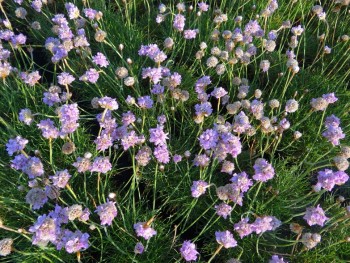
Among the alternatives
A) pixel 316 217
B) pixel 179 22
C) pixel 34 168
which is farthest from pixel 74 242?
pixel 179 22

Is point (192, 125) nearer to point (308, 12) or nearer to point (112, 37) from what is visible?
point (112, 37)

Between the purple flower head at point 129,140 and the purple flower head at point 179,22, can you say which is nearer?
the purple flower head at point 129,140

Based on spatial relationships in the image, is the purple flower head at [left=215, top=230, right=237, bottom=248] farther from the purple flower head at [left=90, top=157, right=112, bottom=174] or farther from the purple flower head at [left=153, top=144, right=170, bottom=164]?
the purple flower head at [left=90, top=157, right=112, bottom=174]

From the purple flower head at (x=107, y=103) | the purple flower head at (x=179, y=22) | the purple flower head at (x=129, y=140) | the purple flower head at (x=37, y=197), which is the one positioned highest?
the purple flower head at (x=179, y=22)

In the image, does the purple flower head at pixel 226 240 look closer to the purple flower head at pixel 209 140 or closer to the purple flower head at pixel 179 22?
the purple flower head at pixel 209 140

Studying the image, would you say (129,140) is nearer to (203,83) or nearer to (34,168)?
(34,168)

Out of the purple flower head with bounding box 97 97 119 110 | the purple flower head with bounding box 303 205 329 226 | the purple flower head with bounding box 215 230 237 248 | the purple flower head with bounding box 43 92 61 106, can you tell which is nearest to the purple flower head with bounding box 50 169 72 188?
the purple flower head with bounding box 97 97 119 110

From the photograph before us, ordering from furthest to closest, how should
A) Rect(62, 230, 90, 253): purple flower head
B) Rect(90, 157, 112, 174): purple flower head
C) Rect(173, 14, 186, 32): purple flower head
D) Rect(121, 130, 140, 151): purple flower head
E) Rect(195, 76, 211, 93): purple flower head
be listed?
1. Rect(173, 14, 186, 32): purple flower head
2. Rect(195, 76, 211, 93): purple flower head
3. Rect(121, 130, 140, 151): purple flower head
4. Rect(90, 157, 112, 174): purple flower head
5. Rect(62, 230, 90, 253): purple flower head

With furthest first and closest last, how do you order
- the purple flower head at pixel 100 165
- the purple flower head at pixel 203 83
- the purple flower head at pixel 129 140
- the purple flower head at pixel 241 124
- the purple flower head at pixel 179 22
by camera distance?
the purple flower head at pixel 179 22
the purple flower head at pixel 203 83
the purple flower head at pixel 241 124
the purple flower head at pixel 129 140
the purple flower head at pixel 100 165

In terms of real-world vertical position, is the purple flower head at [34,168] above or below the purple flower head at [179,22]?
below

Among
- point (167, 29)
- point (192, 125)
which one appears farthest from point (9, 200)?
point (167, 29)

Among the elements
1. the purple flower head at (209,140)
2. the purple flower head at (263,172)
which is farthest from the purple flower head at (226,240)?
the purple flower head at (209,140)

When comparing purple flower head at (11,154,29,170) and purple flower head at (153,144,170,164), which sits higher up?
purple flower head at (153,144,170,164)
